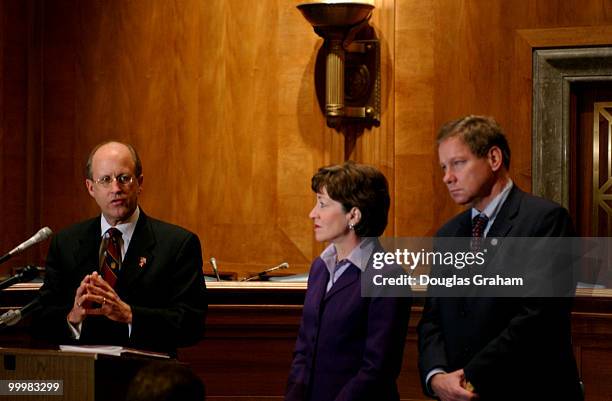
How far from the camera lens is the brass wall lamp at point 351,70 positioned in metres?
6.16

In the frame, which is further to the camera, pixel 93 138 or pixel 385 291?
pixel 93 138

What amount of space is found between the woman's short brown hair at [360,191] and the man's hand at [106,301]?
74 centimetres

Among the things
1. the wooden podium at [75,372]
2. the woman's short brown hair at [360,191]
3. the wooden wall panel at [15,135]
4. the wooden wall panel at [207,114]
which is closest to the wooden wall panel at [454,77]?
the wooden wall panel at [207,114]

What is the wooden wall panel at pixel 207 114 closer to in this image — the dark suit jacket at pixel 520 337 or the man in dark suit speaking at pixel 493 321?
the man in dark suit speaking at pixel 493 321

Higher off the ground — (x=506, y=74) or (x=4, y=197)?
(x=506, y=74)

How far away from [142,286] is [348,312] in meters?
0.73

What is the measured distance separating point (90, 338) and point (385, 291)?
1009 millimetres

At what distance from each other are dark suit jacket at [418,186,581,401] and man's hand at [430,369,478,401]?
4cm

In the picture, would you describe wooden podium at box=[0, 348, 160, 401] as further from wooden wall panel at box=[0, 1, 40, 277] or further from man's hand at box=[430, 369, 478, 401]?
wooden wall panel at box=[0, 1, 40, 277]

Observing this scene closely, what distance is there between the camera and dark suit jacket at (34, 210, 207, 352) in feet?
10.9

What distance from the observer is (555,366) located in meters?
3.07

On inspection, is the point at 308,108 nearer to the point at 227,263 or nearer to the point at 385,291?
the point at 227,263

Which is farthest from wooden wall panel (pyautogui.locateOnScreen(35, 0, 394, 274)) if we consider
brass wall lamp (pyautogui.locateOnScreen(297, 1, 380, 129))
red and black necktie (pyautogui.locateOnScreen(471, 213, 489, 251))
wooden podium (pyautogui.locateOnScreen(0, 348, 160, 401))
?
wooden podium (pyautogui.locateOnScreen(0, 348, 160, 401))

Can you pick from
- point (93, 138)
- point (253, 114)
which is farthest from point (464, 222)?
point (93, 138)
